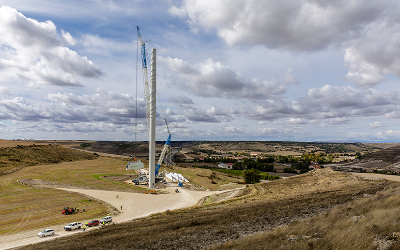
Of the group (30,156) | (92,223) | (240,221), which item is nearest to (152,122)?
(92,223)

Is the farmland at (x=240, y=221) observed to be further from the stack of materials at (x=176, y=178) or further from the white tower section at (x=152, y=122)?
the stack of materials at (x=176, y=178)

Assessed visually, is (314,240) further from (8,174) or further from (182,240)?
(8,174)

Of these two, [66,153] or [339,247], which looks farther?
[66,153]

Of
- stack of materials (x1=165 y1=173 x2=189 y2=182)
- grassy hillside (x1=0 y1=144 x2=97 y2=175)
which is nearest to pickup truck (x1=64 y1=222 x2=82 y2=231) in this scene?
stack of materials (x1=165 y1=173 x2=189 y2=182)

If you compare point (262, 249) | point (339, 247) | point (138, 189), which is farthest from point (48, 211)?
point (339, 247)

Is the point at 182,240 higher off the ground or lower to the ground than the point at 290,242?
lower

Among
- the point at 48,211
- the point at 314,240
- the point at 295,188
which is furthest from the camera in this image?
the point at 295,188
